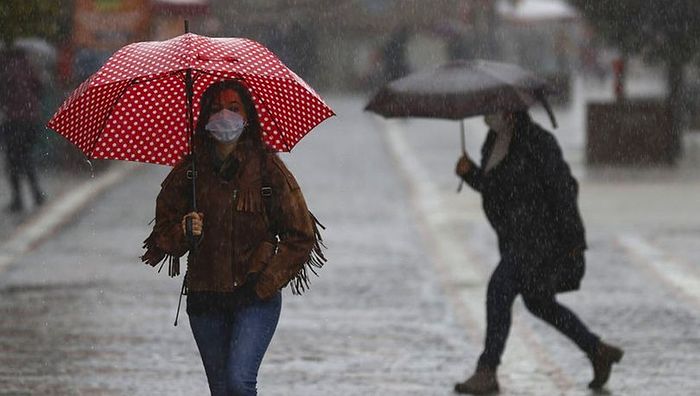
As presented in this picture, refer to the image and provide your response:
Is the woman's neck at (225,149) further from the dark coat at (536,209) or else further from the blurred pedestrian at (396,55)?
the blurred pedestrian at (396,55)

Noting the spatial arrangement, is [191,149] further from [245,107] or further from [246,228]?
[246,228]

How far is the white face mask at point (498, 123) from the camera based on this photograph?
29.5 ft

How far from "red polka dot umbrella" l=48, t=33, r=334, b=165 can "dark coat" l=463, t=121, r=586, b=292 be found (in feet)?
7.79

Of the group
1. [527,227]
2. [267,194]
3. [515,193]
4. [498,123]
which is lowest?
[527,227]

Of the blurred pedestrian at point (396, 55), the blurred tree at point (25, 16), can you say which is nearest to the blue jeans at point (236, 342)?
the blurred tree at point (25, 16)

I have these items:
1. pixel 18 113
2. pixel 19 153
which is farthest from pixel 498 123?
pixel 19 153

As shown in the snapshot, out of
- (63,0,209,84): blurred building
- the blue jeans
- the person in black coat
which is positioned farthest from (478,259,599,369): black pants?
(63,0,209,84): blurred building

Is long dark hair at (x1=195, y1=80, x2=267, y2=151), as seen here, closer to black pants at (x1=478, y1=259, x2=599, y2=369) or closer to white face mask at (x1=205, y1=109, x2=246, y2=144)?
white face mask at (x1=205, y1=109, x2=246, y2=144)

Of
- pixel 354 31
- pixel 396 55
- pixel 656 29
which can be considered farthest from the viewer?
pixel 354 31

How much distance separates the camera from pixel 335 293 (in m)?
12.7

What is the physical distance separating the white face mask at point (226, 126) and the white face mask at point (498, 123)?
2.87 meters

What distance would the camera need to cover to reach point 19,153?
18.4 meters

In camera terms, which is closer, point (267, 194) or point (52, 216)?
point (267, 194)

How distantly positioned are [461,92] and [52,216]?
945 centimetres
